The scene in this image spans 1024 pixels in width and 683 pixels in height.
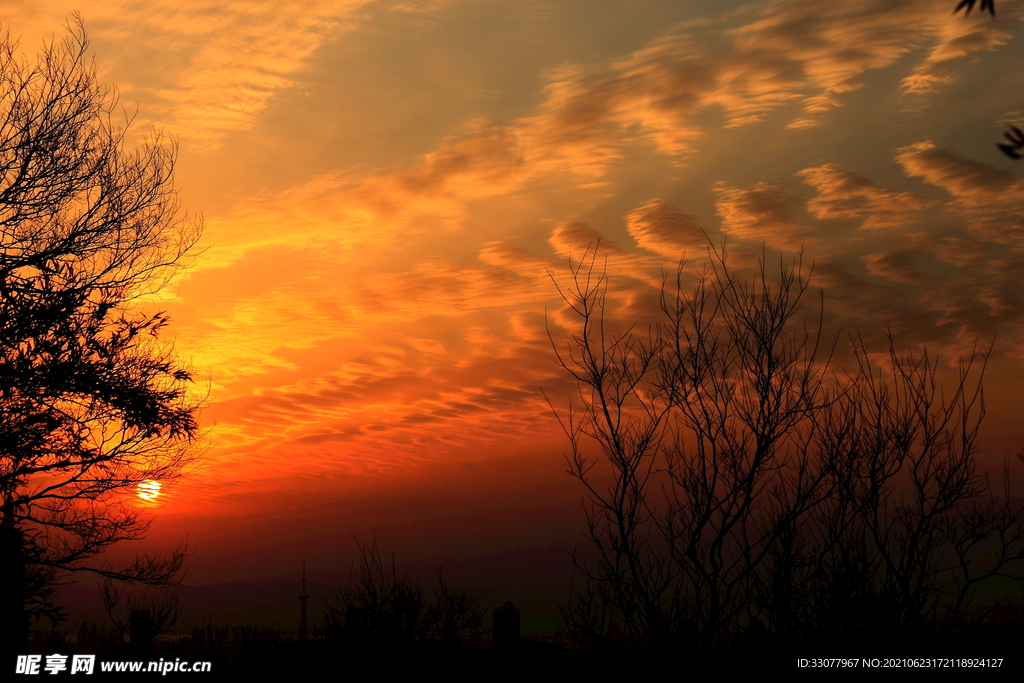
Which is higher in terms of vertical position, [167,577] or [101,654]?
[167,577]

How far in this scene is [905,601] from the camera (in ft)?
34.4

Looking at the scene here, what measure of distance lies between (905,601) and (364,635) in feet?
26.4

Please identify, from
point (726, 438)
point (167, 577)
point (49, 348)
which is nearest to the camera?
point (726, 438)

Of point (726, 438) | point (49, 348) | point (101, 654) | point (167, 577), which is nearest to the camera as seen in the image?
point (726, 438)

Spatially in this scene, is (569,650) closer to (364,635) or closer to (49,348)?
(364,635)

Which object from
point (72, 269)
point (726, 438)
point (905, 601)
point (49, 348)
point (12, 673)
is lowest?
point (12, 673)

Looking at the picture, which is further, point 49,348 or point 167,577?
point 167,577

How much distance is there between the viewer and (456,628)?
1305cm

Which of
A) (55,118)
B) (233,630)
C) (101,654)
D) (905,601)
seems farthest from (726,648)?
(55,118)

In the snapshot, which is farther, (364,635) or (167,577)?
(167,577)

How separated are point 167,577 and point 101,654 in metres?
2.11

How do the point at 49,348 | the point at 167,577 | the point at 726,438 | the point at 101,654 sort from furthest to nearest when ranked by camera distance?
the point at 167,577
the point at 101,654
the point at 49,348
the point at 726,438

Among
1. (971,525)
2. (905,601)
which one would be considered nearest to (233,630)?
(905,601)

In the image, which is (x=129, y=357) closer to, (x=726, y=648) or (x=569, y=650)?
(x=569, y=650)
